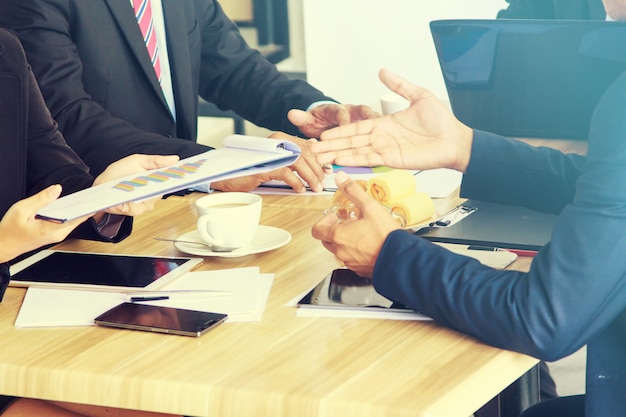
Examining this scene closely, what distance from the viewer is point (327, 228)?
4.15 feet

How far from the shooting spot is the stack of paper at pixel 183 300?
3.90 feet

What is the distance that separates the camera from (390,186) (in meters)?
1.54

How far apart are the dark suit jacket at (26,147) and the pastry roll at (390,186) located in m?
0.42

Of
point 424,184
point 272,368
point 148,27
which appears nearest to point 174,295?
point 272,368

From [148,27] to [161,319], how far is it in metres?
1.25

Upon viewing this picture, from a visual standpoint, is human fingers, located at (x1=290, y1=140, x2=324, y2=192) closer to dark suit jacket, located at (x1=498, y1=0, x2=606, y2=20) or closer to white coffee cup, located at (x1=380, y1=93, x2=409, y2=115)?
white coffee cup, located at (x1=380, y1=93, x2=409, y2=115)

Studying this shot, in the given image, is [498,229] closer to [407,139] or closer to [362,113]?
[407,139]

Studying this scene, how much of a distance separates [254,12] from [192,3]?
211 cm

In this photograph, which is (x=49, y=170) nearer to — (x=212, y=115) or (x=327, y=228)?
(x=327, y=228)

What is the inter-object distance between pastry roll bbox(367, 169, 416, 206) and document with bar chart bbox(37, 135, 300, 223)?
0.21 m

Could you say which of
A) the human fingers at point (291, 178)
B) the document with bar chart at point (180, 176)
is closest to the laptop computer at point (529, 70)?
the human fingers at point (291, 178)

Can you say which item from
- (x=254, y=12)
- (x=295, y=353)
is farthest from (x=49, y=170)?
(x=254, y=12)

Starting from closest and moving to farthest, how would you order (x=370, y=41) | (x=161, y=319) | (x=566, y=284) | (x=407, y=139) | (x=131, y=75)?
(x=566, y=284) < (x=161, y=319) < (x=407, y=139) < (x=131, y=75) < (x=370, y=41)

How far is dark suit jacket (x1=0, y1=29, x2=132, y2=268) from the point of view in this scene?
160 cm
